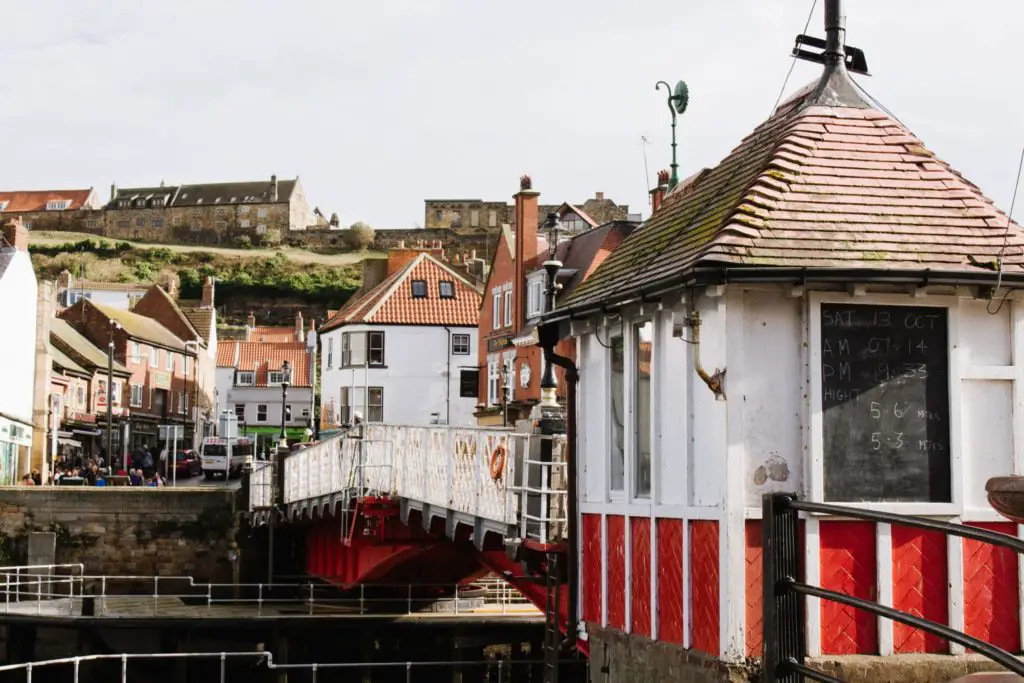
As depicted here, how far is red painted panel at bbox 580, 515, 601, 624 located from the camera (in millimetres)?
13320

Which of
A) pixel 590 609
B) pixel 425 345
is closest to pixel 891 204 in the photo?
pixel 590 609

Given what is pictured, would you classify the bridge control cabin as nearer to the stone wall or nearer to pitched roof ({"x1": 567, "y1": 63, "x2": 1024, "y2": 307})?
pitched roof ({"x1": 567, "y1": 63, "x2": 1024, "y2": 307})

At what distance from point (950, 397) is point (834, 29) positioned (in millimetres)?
3341

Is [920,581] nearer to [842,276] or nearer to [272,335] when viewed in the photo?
[842,276]

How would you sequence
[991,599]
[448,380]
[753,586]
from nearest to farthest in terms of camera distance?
[753,586]
[991,599]
[448,380]

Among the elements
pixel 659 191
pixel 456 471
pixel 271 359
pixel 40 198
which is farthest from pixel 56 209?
pixel 456 471

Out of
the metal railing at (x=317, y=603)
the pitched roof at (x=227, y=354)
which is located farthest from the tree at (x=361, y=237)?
the metal railing at (x=317, y=603)

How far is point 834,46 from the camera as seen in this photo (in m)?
12.0

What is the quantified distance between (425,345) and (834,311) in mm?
51827

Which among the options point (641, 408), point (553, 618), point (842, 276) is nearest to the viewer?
point (842, 276)

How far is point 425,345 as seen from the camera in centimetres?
6197

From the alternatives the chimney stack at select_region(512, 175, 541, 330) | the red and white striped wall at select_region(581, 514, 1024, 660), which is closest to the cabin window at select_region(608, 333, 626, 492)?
the red and white striped wall at select_region(581, 514, 1024, 660)

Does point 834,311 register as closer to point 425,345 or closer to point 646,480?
point 646,480

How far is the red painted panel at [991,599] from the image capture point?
10.6 m
